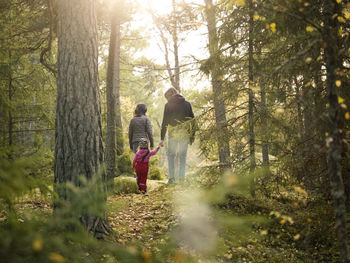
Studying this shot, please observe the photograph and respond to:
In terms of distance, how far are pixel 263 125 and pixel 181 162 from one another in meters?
2.79

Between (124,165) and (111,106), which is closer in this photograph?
(111,106)

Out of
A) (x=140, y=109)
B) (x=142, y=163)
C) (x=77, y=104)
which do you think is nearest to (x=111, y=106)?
(x=140, y=109)

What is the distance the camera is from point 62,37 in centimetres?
351

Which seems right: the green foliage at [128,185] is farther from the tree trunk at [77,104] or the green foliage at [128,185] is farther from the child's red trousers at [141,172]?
the tree trunk at [77,104]

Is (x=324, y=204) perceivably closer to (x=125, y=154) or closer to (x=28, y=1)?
(x=28, y=1)

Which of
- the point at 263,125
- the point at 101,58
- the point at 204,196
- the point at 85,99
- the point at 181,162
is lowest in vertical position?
the point at 181,162

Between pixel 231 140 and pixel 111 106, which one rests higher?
pixel 111 106

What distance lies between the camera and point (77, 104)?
11.2 ft

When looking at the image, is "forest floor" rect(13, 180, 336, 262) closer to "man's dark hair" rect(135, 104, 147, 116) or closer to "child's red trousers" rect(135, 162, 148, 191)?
"child's red trousers" rect(135, 162, 148, 191)

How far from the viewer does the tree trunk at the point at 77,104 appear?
3369 mm

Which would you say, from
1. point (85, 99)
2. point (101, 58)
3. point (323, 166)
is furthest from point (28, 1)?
point (101, 58)

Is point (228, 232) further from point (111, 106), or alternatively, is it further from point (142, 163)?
point (111, 106)

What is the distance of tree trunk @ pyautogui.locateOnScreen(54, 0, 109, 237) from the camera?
11.1ft

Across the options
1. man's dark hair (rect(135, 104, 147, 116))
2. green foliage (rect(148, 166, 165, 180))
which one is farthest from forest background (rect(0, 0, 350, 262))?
green foliage (rect(148, 166, 165, 180))
